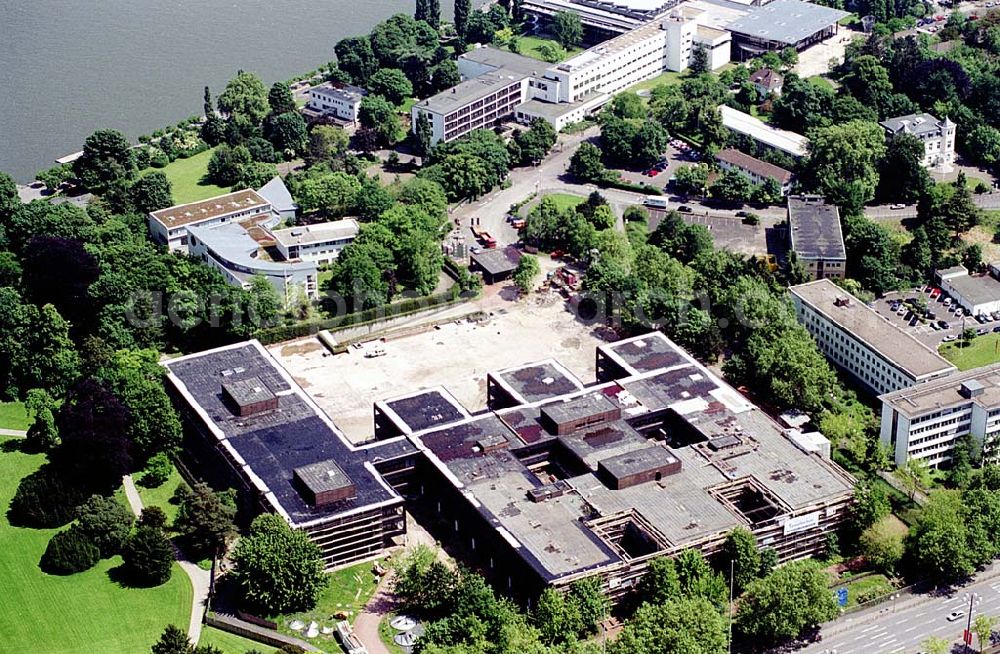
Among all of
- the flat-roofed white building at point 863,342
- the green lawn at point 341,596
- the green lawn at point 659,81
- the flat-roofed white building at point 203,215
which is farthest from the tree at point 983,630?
the green lawn at point 659,81

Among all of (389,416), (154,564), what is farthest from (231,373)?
(154,564)

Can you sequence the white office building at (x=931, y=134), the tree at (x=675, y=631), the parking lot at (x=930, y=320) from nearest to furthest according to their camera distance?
the tree at (x=675, y=631), the parking lot at (x=930, y=320), the white office building at (x=931, y=134)

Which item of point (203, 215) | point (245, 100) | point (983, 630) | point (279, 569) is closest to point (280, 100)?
point (245, 100)

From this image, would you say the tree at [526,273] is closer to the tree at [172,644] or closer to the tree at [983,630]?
the tree at [983,630]

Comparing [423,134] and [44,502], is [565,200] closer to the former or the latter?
[423,134]

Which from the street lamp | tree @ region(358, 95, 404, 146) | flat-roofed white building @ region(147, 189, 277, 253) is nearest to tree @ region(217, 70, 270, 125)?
tree @ region(358, 95, 404, 146)

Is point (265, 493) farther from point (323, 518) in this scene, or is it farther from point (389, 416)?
point (389, 416)
